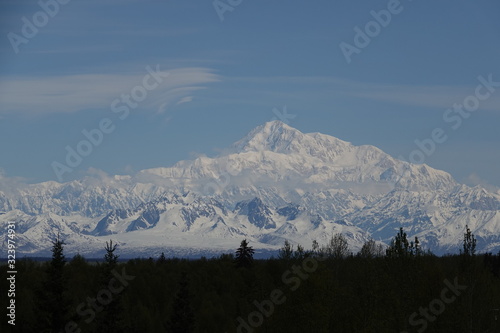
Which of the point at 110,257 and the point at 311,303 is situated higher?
the point at 110,257

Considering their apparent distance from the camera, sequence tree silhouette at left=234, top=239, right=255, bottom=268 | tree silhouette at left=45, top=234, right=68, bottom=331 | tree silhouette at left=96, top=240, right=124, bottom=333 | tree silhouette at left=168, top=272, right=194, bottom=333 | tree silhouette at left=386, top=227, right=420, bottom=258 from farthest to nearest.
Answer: tree silhouette at left=234, top=239, right=255, bottom=268, tree silhouette at left=386, top=227, right=420, bottom=258, tree silhouette at left=168, top=272, right=194, bottom=333, tree silhouette at left=96, top=240, right=124, bottom=333, tree silhouette at left=45, top=234, right=68, bottom=331

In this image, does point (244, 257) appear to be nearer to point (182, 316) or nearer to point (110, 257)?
point (182, 316)

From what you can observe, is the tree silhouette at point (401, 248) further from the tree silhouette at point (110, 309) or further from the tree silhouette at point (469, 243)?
the tree silhouette at point (110, 309)

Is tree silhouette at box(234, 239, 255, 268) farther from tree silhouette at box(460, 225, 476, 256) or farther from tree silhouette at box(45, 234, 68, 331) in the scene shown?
tree silhouette at box(45, 234, 68, 331)

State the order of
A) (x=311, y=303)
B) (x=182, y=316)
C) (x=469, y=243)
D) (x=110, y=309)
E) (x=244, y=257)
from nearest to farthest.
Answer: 1. (x=110, y=309)
2. (x=469, y=243)
3. (x=311, y=303)
4. (x=182, y=316)
5. (x=244, y=257)

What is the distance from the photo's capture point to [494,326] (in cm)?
7162

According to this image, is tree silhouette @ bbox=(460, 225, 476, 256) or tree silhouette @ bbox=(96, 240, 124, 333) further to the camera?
tree silhouette @ bbox=(460, 225, 476, 256)

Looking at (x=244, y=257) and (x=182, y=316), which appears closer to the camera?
(x=182, y=316)

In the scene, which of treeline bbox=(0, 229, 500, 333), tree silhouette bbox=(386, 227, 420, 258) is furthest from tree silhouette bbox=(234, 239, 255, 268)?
tree silhouette bbox=(386, 227, 420, 258)

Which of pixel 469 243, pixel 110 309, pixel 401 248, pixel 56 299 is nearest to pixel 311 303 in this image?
pixel 469 243

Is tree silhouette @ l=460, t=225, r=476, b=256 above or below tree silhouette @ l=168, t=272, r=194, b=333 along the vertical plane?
above

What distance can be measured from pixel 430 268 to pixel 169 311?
102 ft

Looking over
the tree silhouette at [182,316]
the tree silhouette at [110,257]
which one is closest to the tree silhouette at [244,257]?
the tree silhouette at [182,316]

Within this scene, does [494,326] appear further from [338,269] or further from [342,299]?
[338,269]
